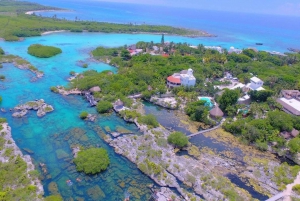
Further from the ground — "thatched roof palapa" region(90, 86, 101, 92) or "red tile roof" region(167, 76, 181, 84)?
"red tile roof" region(167, 76, 181, 84)

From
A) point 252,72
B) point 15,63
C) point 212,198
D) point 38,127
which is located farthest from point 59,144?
point 252,72

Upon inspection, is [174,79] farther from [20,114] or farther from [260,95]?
[20,114]

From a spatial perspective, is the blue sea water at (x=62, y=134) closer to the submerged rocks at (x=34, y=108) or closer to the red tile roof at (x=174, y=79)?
the submerged rocks at (x=34, y=108)

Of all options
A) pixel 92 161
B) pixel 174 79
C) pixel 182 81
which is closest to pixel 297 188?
pixel 92 161

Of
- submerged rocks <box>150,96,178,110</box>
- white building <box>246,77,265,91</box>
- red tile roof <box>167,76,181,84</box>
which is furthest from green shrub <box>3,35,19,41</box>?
white building <box>246,77,265,91</box>

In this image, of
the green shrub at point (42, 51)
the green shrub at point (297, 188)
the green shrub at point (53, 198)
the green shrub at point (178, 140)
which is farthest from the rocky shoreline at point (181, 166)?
the green shrub at point (42, 51)

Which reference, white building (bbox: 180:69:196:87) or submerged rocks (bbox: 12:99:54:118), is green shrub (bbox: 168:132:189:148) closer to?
white building (bbox: 180:69:196:87)
